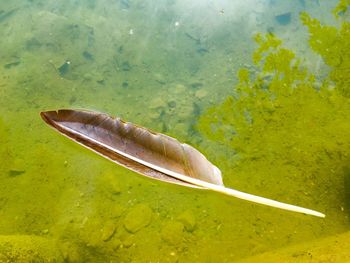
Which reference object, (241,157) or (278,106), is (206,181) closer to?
(241,157)

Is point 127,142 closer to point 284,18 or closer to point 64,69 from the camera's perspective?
point 64,69

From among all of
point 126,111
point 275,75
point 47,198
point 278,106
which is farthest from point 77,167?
point 275,75

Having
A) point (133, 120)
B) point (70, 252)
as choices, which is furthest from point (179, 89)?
point (70, 252)

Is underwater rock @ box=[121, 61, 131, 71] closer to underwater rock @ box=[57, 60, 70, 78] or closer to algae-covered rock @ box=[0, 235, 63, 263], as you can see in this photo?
underwater rock @ box=[57, 60, 70, 78]

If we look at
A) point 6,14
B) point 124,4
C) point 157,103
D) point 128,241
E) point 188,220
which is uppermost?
point 124,4

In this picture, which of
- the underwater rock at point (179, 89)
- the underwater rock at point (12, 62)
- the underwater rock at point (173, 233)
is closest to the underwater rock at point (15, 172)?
the underwater rock at point (173, 233)

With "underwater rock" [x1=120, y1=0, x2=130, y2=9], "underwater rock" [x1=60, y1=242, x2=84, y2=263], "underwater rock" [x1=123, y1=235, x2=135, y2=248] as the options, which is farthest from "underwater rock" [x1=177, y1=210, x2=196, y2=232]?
"underwater rock" [x1=120, y1=0, x2=130, y2=9]

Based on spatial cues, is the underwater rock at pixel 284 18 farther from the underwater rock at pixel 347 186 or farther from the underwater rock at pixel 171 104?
the underwater rock at pixel 347 186
